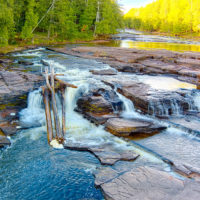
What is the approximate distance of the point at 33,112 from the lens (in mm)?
11883

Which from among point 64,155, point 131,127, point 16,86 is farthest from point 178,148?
point 16,86

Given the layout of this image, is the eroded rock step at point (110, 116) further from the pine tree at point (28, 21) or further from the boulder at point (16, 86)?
the pine tree at point (28, 21)

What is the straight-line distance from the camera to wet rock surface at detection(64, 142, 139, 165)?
312 inches

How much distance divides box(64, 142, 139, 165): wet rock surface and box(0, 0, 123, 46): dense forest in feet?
56.3

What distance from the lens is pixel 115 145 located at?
29.5 ft

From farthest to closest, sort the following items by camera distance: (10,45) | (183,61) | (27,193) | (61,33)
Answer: (61,33) < (10,45) < (183,61) < (27,193)

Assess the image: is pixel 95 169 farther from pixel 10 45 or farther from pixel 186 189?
pixel 10 45

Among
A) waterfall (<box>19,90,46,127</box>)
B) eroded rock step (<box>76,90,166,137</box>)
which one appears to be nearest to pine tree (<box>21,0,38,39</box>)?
waterfall (<box>19,90,46,127</box>)

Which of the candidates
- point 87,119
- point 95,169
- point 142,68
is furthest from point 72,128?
point 142,68

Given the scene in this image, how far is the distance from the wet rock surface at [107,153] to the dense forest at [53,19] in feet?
56.3

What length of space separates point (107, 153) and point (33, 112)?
209 inches

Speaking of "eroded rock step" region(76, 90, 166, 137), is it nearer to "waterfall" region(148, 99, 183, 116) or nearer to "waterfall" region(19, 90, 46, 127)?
"waterfall" region(148, 99, 183, 116)

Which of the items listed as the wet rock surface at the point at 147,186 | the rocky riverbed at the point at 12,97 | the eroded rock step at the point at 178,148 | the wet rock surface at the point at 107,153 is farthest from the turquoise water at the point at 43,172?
the eroded rock step at the point at 178,148

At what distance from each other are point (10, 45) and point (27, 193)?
25961 millimetres
